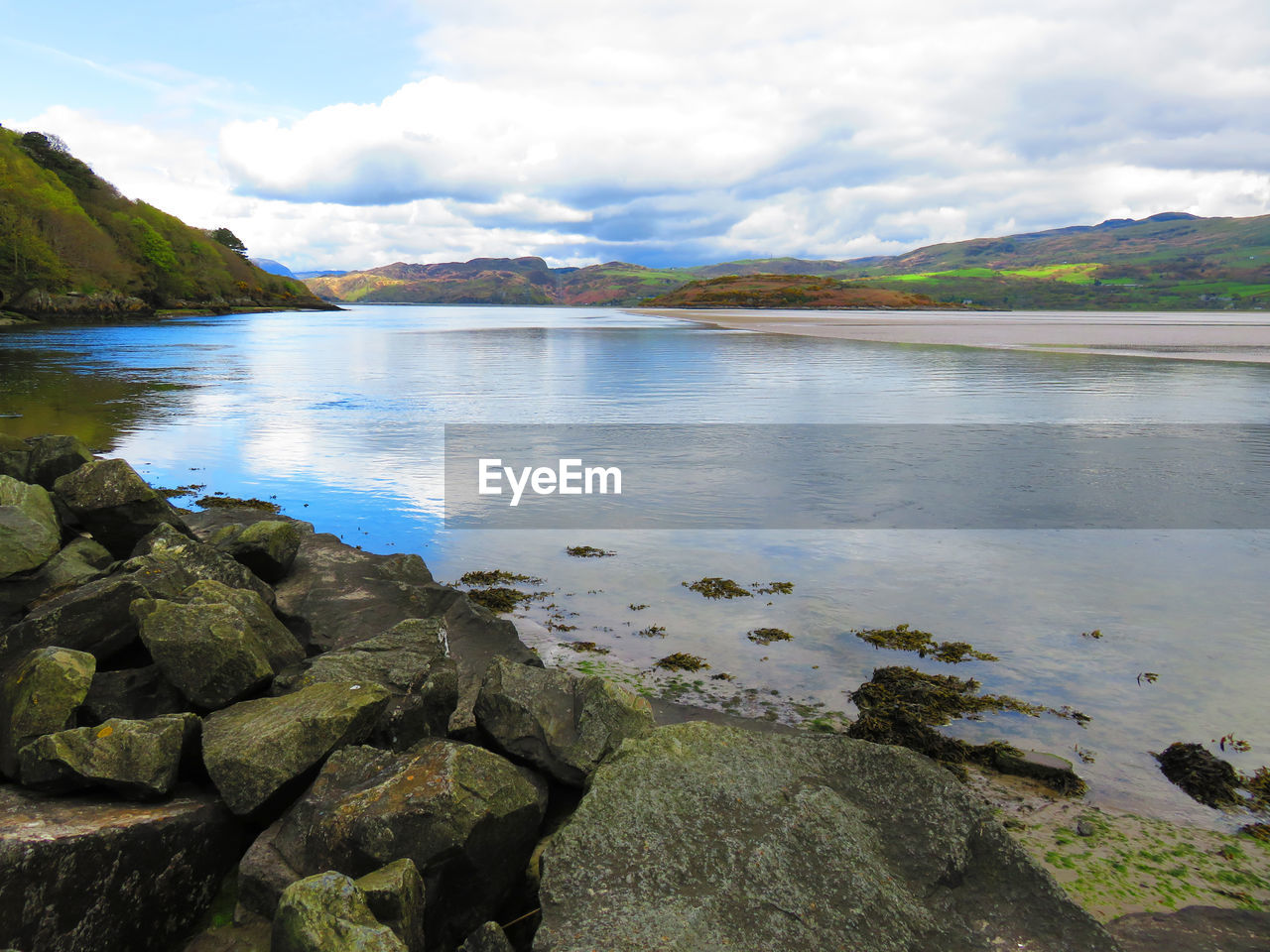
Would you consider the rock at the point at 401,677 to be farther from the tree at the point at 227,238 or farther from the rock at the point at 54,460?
the tree at the point at 227,238

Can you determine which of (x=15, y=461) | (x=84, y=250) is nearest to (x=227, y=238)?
(x=84, y=250)

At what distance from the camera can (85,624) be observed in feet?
20.2

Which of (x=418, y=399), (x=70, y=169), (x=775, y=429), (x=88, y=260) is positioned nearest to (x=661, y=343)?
(x=418, y=399)

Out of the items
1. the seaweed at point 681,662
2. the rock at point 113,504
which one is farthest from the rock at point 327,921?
the rock at point 113,504

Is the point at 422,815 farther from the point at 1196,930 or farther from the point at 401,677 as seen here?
the point at 1196,930

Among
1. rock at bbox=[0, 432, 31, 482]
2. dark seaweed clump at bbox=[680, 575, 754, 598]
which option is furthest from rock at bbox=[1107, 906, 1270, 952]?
rock at bbox=[0, 432, 31, 482]

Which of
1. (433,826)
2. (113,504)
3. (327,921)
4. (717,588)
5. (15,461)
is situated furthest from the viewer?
(15,461)

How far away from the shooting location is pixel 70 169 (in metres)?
122

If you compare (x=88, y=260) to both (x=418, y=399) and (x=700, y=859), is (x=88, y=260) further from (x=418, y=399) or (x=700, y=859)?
(x=700, y=859)

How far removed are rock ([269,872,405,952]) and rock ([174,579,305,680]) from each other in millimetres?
2825

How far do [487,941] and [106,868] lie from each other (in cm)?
210

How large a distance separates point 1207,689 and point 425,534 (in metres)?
10.3

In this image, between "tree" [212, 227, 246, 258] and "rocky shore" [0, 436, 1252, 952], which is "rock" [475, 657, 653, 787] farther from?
"tree" [212, 227, 246, 258]

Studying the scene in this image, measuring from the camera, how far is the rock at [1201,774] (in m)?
5.73
